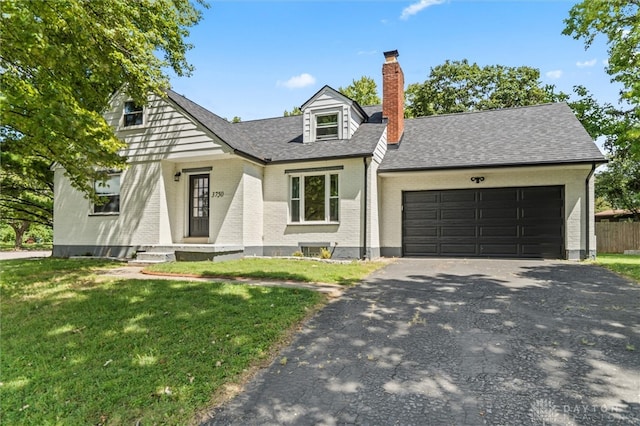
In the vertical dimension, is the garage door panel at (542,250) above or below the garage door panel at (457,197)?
below

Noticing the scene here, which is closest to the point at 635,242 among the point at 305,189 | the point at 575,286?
the point at 575,286

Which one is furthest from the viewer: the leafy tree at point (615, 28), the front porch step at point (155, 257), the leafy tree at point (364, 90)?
the leafy tree at point (364, 90)

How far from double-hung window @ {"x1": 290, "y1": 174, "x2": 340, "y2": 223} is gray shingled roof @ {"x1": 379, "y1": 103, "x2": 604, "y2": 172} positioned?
205cm

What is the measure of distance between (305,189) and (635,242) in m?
16.0

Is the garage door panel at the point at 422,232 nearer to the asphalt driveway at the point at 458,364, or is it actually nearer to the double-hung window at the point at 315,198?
the double-hung window at the point at 315,198

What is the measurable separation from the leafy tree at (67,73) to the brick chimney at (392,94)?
27.3 ft

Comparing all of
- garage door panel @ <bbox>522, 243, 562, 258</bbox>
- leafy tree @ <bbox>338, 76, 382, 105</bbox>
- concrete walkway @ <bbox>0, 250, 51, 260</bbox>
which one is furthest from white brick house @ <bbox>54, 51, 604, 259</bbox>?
leafy tree @ <bbox>338, 76, 382, 105</bbox>

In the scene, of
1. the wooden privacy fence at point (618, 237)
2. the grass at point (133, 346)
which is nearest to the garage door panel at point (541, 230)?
the wooden privacy fence at point (618, 237)

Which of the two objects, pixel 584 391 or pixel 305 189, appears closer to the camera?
pixel 584 391

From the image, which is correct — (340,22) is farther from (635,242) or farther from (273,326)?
(635,242)

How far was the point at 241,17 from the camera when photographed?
1071cm

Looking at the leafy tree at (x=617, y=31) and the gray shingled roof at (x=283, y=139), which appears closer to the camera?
the gray shingled roof at (x=283, y=139)

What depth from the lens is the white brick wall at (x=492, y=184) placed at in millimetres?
11719

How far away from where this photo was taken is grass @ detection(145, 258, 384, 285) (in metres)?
8.05
